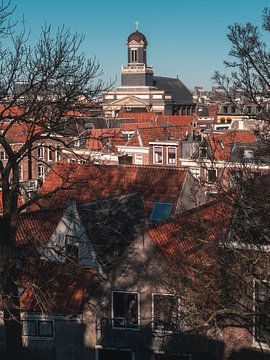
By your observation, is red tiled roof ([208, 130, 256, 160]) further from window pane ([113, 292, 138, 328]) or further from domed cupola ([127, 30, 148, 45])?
domed cupola ([127, 30, 148, 45])

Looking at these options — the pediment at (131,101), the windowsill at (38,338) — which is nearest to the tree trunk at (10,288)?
the windowsill at (38,338)

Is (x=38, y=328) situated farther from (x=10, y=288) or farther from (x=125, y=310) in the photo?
(x=10, y=288)

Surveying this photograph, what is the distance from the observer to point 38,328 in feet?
65.1

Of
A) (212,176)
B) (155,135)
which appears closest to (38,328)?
(212,176)

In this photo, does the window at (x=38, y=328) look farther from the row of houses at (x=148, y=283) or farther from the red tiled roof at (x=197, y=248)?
the red tiled roof at (x=197, y=248)

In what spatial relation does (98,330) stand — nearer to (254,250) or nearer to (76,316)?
(76,316)

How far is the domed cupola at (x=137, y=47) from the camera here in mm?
139750

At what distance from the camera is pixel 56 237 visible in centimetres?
2131

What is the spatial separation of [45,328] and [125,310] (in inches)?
121

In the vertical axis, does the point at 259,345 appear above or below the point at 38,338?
above

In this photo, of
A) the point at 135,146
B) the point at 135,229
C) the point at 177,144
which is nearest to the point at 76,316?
the point at 135,229

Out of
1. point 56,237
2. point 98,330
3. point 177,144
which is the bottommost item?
point 98,330

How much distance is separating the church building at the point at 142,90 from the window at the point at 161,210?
103125mm

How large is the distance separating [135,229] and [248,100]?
6.70 metres
